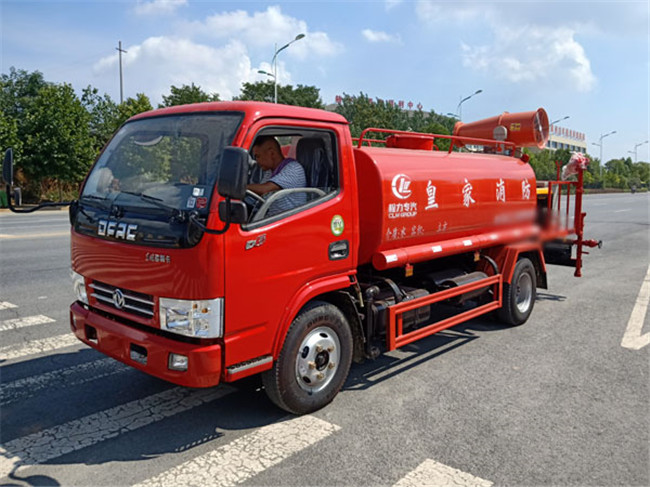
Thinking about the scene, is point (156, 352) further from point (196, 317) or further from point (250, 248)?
point (250, 248)

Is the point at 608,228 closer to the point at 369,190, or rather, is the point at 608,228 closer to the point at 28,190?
the point at 369,190

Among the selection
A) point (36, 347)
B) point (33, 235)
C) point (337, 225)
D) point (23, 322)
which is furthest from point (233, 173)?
point (33, 235)

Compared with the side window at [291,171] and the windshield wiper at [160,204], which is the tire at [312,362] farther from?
the windshield wiper at [160,204]

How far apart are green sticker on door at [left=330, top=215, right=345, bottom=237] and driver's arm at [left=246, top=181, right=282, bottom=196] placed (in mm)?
524

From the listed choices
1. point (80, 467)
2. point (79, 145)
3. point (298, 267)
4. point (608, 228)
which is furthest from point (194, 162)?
point (79, 145)

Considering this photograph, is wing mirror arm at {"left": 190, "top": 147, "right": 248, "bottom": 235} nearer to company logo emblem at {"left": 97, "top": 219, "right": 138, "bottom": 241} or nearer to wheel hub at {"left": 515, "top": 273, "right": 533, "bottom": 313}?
company logo emblem at {"left": 97, "top": 219, "right": 138, "bottom": 241}

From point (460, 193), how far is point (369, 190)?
56.1 inches

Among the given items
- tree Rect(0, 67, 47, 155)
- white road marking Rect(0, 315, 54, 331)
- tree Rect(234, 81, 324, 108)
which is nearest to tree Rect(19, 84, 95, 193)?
tree Rect(0, 67, 47, 155)

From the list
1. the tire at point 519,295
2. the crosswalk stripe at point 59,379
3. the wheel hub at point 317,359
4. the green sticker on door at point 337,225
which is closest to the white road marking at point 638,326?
the tire at point 519,295

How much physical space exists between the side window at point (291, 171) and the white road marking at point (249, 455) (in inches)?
61.3

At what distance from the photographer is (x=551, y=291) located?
28.8 ft

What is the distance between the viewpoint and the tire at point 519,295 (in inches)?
256

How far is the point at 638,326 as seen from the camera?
662cm

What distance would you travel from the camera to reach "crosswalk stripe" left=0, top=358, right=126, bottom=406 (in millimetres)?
4438
